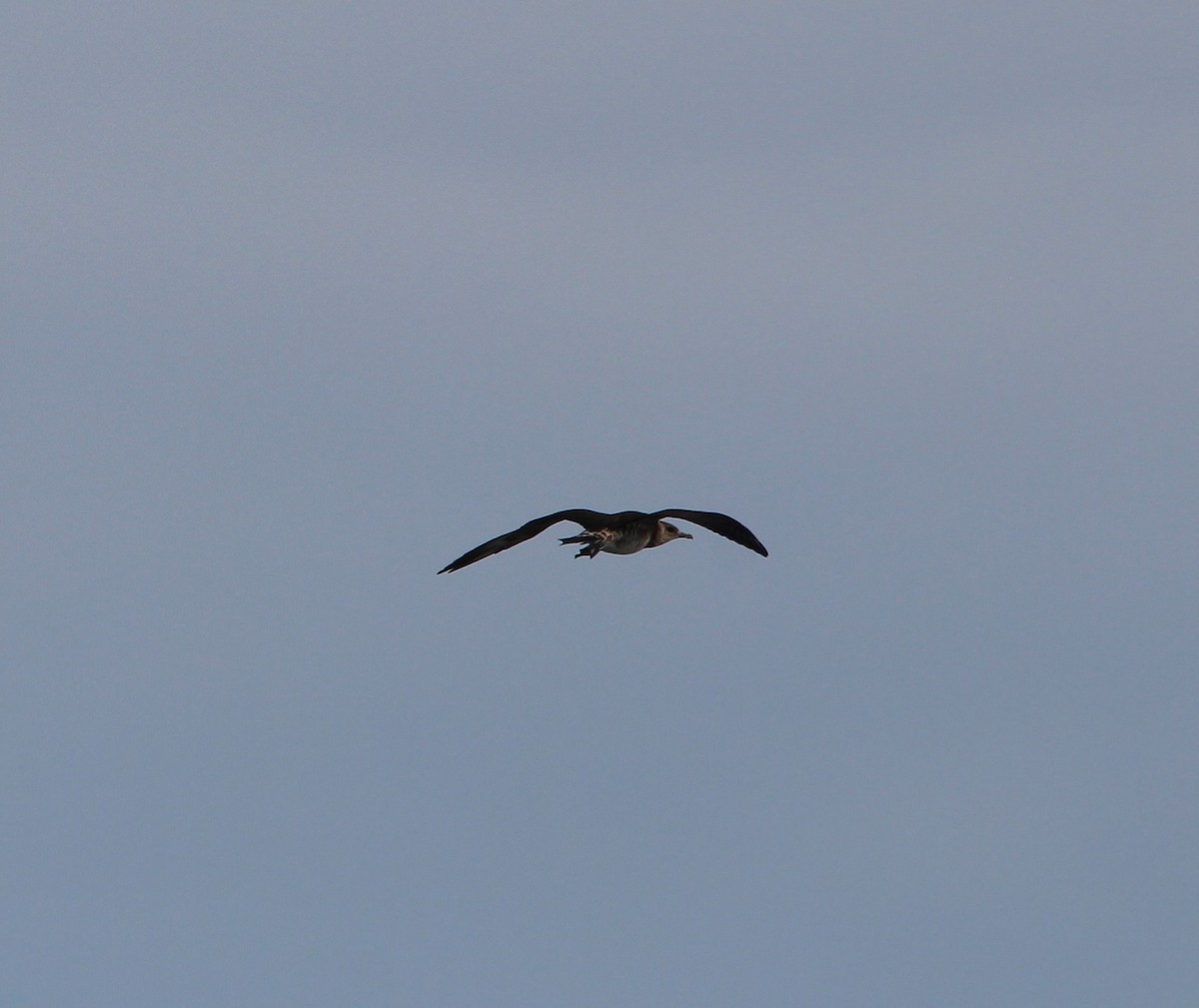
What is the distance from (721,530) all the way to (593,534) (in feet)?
7.09

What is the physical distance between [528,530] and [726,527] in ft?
10.7

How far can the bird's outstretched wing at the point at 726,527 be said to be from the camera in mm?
28141

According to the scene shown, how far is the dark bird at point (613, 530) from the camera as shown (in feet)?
90.5

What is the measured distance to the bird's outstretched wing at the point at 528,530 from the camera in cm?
2725

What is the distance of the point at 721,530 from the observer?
28.7 metres

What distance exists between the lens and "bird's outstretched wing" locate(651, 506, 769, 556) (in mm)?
28141

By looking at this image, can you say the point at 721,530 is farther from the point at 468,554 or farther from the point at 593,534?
the point at 468,554

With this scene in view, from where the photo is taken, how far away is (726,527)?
28.6 metres

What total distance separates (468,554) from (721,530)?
4277 mm

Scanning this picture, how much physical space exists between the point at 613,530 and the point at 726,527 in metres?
1.83

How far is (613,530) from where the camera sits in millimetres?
28531

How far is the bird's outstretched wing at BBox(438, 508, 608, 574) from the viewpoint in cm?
2725

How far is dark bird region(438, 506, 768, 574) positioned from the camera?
27.6 metres

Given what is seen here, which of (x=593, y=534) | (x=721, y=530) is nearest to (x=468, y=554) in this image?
(x=593, y=534)
